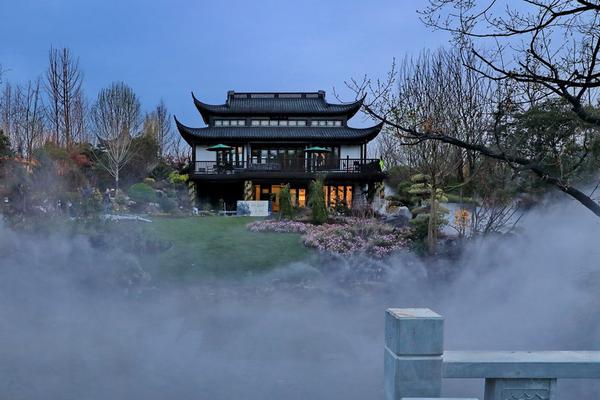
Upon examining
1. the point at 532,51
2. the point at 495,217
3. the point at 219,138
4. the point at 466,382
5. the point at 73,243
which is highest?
the point at 219,138

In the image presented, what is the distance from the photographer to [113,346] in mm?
5996

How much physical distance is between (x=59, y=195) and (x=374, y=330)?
9.95m

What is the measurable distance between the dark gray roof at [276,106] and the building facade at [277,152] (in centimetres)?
6

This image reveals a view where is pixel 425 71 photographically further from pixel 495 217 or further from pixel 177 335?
pixel 177 335

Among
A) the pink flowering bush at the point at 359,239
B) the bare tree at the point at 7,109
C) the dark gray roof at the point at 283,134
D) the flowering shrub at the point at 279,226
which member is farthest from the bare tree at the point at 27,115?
the pink flowering bush at the point at 359,239

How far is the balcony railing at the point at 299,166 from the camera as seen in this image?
21.2 m

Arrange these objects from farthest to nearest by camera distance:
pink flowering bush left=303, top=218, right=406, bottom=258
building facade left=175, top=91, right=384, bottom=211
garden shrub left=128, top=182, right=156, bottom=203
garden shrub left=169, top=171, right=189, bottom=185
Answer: building facade left=175, top=91, right=384, bottom=211 < garden shrub left=169, top=171, right=189, bottom=185 < garden shrub left=128, top=182, right=156, bottom=203 < pink flowering bush left=303, top=218, right=406, bottom=258

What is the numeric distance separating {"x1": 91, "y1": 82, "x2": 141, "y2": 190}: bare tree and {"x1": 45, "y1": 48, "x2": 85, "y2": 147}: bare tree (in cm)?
185

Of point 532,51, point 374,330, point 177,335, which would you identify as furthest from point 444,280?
point 532,51

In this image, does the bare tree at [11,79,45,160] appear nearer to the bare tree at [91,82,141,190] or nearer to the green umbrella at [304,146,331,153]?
the bare tree at [91,82,141,190]

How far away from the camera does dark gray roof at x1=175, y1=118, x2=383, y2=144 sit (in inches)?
893

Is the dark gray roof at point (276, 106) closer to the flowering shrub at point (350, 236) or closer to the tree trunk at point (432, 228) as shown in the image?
the flowering shrub at point (350, 236)

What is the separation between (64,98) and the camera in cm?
2645

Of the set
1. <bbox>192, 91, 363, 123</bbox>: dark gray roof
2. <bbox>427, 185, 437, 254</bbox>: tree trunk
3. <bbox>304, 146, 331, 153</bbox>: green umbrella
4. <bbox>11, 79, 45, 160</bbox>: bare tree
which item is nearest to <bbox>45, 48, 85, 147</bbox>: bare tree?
<bbox>11, 79, 45, 160</bbox>: bare tree
